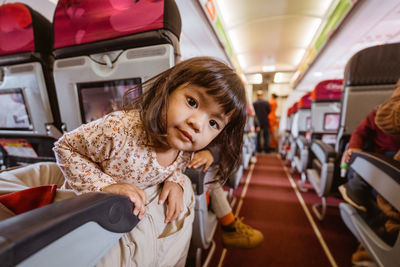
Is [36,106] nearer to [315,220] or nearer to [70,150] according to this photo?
[70,150]

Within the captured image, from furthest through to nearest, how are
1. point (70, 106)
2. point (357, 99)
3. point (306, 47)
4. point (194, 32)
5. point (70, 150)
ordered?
point (306, 47), point (194, 32), point (357, 99), point (70, 106), point (70, 150)

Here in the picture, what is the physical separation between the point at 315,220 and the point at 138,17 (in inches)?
82.4

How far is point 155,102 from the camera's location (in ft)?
1.95

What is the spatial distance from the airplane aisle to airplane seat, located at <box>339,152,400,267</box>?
0.40 meters

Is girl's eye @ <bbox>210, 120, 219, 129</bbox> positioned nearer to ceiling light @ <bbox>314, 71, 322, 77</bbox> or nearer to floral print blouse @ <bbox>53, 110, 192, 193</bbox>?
floral print blouse @ <bbox>53, 110, 192, 193</bbox>

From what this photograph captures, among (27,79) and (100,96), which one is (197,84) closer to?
(100,96)

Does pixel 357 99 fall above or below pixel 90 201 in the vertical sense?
above

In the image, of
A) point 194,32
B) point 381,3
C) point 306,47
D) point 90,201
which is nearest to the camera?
point 90,201

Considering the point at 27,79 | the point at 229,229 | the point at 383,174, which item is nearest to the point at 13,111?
the point at 27,79

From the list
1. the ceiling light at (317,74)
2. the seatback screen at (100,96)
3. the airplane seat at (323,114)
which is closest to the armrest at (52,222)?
the seatback screen at (100,96)

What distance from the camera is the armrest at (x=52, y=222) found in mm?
192

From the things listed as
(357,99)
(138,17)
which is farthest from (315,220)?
(138,17)

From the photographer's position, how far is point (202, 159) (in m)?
0.87

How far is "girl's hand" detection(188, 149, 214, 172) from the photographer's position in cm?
83
